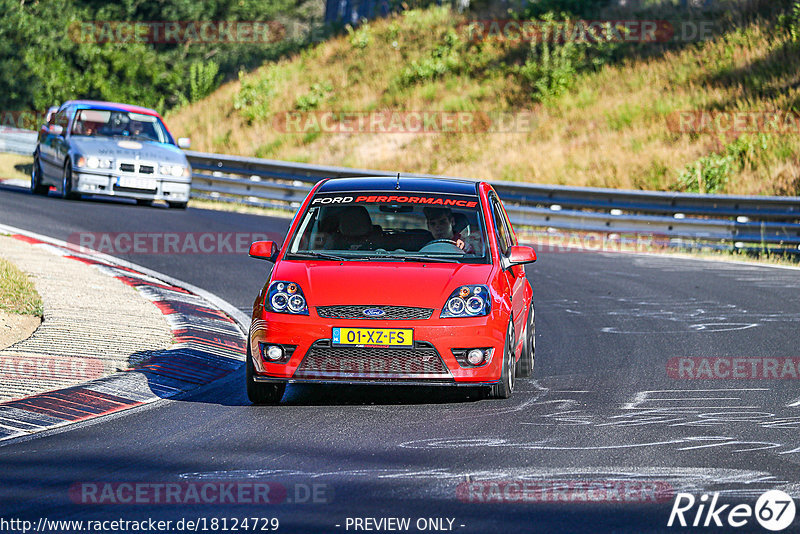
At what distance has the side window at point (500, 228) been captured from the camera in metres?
9.16

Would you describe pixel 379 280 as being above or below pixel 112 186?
below

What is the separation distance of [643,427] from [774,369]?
269 centimetres

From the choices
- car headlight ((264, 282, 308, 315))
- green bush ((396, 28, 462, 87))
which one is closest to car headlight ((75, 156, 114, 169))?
car headlight ((264, 282, 308, 315))

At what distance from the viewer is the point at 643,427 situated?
293 inches

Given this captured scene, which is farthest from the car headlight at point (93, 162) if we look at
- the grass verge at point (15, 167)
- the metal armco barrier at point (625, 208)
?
the grass verge at point (15, 167)

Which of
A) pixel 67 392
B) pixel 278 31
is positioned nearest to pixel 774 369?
pixel 67 392

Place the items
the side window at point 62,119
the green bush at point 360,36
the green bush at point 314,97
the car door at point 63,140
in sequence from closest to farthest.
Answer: the car door at point 63,140 < the side window at point 62,119 < the green bush at point 314,97 < the green bush at point 360,36

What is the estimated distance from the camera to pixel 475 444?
692cm

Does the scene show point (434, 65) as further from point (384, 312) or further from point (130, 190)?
point (384, 312)

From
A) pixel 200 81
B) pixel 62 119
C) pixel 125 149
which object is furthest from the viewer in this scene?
pixel 200 81

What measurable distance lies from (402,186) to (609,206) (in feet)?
39.8

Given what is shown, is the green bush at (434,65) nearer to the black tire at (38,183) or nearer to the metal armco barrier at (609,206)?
the metal armco barrier at (609,206)

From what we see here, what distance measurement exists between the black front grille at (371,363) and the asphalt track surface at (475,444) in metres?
0.26

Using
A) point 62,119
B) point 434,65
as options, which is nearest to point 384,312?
point 62,119
